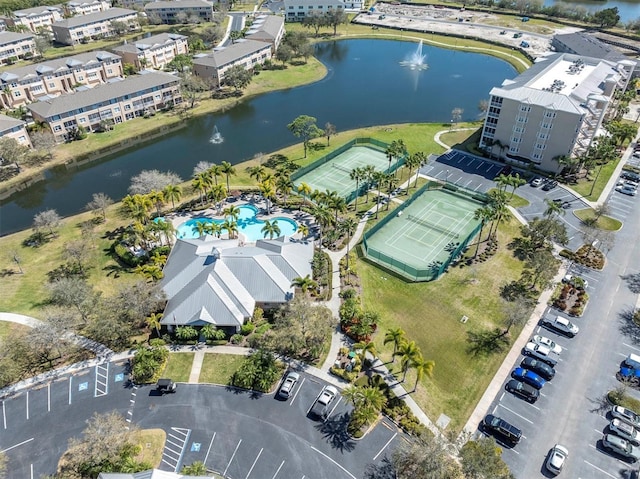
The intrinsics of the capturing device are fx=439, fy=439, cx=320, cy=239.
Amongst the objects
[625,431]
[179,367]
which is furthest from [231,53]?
[625,431]

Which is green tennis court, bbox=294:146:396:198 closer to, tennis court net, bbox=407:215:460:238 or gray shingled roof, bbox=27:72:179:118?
tennis court net, bbox=407:215:460:238

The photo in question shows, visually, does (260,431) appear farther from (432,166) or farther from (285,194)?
(432,166)

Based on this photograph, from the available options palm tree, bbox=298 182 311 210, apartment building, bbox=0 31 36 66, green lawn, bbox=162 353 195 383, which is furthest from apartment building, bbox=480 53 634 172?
apartment building, bbox=0 31 36 66

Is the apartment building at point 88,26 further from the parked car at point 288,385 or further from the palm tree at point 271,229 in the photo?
the parked car at point 288,385

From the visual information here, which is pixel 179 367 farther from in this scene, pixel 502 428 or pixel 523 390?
pixel 523 390

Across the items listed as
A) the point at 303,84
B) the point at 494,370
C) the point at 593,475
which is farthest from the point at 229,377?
the point at 303,84

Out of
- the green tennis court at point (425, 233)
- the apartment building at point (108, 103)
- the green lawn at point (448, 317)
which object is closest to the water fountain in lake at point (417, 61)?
the apartment building at point (108, 103)
